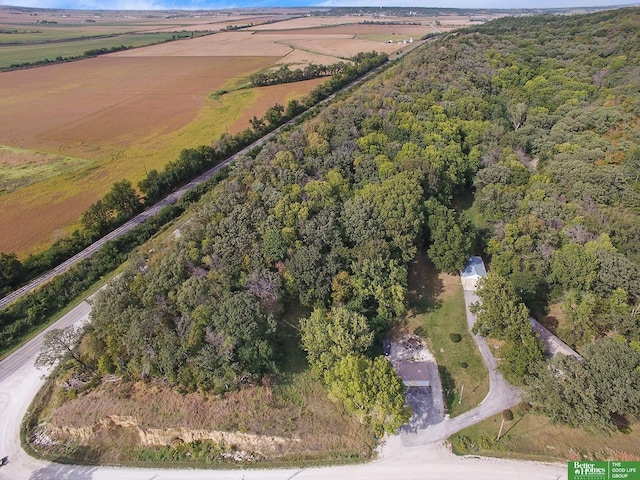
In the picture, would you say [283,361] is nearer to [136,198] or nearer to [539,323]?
[539,323]

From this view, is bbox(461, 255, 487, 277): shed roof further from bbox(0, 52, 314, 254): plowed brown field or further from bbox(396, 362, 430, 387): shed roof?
bbox(0, 52, 314, 254): plowed brown field

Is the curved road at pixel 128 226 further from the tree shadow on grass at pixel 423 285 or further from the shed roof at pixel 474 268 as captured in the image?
the shed roof at pixel 474 268

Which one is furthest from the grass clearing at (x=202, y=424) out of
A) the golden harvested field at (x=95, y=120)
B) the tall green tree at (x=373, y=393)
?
the golden harvested field at (x=95, y=120)

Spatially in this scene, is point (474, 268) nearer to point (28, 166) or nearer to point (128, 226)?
point (128, 226)

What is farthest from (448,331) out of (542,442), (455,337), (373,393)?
(373,393)

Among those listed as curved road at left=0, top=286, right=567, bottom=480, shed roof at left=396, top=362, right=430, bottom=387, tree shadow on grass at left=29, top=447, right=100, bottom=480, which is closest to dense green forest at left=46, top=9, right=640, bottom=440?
curved road at left=0, top=286, right=567, bottom=480

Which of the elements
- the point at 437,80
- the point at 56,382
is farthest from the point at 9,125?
the point at 437,80
